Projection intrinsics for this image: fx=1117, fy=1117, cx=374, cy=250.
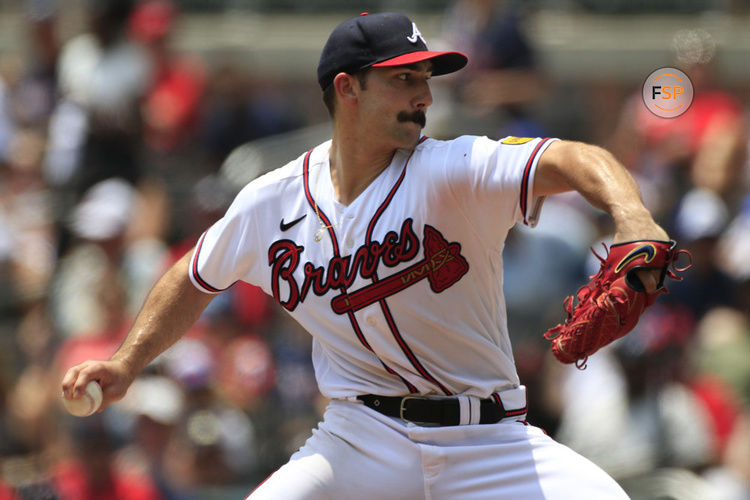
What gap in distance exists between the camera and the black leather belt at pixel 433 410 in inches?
154

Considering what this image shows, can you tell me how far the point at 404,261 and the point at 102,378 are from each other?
1157mm

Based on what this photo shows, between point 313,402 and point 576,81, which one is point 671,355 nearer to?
point 313,402

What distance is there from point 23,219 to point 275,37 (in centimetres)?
407

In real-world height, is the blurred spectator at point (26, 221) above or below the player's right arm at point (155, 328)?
below

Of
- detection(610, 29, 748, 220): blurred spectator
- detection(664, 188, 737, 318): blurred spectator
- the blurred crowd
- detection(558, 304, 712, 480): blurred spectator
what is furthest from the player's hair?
detection(610, 29, 748, 220): blurred spectator

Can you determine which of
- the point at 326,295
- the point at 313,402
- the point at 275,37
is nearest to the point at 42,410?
the point at 313,402

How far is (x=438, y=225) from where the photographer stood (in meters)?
3.87

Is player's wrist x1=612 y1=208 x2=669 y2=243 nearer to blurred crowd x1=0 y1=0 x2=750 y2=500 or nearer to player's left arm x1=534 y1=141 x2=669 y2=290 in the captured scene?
player's left arm x1=534 y1=141 x2=669 y2=290

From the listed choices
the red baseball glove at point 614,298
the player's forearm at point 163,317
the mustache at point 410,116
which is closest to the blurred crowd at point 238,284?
the player's forearm at point 163,317

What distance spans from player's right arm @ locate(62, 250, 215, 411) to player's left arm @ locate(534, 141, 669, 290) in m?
1.43

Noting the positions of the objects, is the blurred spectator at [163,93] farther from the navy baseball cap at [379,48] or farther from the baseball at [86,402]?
the baseball at [86,402]

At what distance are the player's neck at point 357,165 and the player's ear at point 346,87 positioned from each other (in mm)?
150

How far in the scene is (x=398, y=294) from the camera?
393cm

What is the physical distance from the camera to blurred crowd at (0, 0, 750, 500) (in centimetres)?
675
